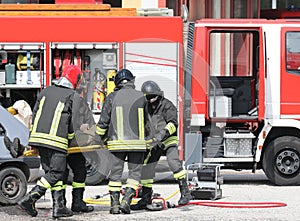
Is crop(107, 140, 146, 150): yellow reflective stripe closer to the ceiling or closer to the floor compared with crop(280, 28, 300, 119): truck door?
closer to the floor

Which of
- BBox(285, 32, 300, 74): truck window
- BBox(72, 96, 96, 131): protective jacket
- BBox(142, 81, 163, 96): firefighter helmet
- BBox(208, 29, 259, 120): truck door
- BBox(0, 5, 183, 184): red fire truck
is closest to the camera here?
BBox(72, 96, 96, 131): protective jacket

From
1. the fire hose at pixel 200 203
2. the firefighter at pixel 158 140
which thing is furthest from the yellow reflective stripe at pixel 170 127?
the fire hose at pixel 200 203

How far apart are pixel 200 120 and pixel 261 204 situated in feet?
8.89

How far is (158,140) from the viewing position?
11.5 metres

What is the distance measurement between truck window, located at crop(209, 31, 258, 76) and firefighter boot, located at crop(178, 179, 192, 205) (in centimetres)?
317

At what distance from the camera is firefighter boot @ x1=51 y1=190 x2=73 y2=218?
1042 cm

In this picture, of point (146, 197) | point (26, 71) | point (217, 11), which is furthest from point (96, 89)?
point (217, 11)

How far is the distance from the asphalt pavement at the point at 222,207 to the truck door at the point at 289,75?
130 centimetres

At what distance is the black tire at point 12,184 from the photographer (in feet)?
37.4

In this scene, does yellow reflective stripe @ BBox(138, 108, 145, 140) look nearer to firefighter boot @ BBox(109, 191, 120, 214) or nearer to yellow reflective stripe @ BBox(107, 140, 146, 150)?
yellow reflective stripe @ BBox(107, 140, 146, 150)

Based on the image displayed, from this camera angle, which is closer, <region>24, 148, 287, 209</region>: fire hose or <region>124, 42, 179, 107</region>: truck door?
<region>24, 148, 287, 209</region>: fire hose

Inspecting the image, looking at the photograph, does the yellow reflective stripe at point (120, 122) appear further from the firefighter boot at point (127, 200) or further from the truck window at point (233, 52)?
the truck window at point (233, 52)

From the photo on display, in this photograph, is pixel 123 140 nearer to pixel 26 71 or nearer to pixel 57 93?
pixel 57 93

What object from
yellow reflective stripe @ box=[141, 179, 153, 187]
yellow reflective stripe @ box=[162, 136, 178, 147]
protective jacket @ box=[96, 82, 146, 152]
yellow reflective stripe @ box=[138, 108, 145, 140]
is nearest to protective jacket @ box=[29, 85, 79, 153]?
protective jacket @ box=[96, 82, 146, 152]
